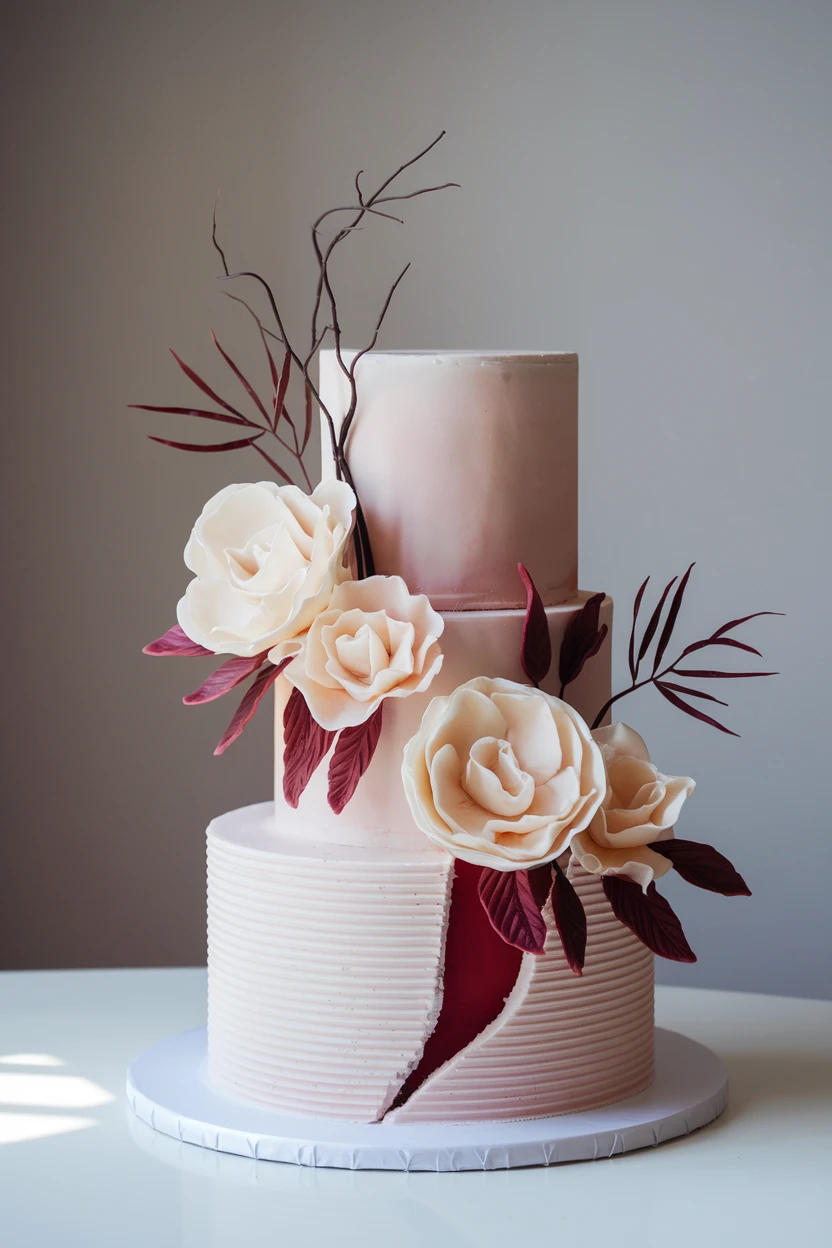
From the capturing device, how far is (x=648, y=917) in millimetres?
1041

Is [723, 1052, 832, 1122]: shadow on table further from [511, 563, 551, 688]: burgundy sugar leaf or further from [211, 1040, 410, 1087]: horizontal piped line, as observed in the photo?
[511, 563, 551, 688]: burgundy sugar leaf

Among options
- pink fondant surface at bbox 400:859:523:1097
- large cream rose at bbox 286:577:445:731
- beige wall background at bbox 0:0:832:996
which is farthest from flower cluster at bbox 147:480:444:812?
beige wall background at bbox 0:0:832:996

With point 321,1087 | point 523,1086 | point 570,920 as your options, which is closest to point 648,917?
point 570,920

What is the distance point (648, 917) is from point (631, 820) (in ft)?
0.21

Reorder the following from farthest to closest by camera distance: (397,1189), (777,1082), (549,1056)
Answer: (777,1082) → (549,1056) → (397,1189)

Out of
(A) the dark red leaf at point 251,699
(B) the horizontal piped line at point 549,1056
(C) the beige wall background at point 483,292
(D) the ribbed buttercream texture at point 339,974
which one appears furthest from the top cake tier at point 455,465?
(C) the beige wall background at point 483,292

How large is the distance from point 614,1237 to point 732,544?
5.82 feet

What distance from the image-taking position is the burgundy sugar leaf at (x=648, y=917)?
3.36 feet

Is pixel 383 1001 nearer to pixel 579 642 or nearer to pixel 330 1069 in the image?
pixel 330 1069

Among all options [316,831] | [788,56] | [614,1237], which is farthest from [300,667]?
[788,56]

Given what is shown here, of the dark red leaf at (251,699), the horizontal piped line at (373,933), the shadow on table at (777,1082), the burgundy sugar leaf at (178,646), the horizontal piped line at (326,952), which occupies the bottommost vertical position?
the shadow on table at (777,1082)

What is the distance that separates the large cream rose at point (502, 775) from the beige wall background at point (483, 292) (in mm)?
1612

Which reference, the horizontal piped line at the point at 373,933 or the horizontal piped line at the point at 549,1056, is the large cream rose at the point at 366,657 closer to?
the horizontal piped line at the point at 373,933

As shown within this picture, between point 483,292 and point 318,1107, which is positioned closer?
point 318,1107
